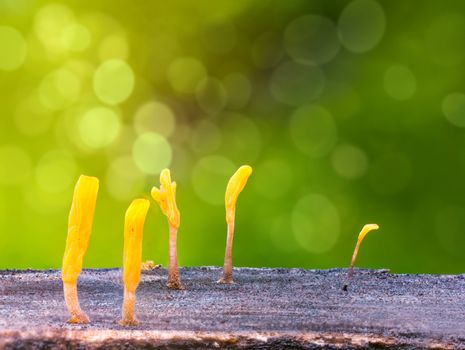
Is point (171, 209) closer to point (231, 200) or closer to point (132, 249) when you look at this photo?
point (231, 200)

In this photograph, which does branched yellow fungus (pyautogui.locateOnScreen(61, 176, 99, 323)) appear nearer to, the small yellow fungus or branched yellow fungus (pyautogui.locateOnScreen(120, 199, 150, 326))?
branched yellow fungus (pyautogui.locateOnScreen(120, 199, 150, 326))

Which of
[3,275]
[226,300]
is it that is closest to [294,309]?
[226,300]

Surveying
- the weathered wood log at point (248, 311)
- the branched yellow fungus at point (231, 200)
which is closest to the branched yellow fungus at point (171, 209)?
the weathered wood log at point (248, 311)

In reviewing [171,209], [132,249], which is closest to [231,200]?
[171,209]

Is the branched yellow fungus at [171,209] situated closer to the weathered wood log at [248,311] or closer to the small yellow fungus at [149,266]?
the weathered wood log at [248,311]

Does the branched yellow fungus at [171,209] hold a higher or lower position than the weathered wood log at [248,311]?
higher

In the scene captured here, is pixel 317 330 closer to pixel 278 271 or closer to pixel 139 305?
pixel 139 305
